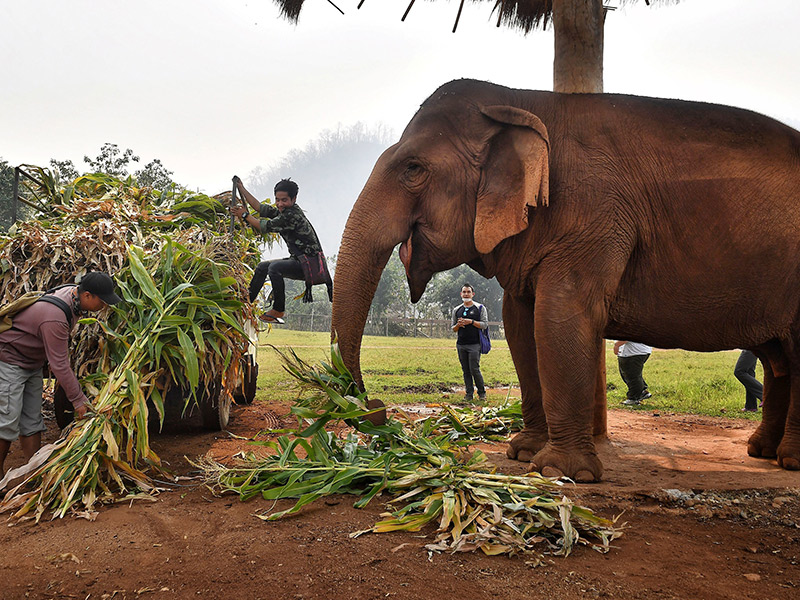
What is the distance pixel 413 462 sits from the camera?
3727 mm

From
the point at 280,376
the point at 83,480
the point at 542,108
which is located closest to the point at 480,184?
the point at 542,108

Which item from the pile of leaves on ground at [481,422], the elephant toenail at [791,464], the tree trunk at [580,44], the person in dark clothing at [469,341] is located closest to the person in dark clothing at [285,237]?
the pile of leaves on ground at [481,422]

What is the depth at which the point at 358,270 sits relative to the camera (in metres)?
4.23

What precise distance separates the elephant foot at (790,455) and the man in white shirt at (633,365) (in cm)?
366

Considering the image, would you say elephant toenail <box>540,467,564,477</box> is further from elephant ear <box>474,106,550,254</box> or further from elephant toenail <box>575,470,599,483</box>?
elephant ear <box>474,106,550,254</box>

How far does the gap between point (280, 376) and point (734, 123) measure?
9.69 meters

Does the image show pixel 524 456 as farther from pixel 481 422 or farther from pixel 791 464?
pixel 791 464

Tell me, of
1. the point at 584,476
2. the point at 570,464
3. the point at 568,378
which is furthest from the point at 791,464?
the point at 568,378

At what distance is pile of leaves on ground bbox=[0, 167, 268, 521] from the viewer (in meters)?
3.75

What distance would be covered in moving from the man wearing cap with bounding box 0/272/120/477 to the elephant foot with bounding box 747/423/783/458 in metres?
5.33

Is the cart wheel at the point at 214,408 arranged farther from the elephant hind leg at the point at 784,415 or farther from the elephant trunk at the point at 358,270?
the elephant hind leg at the point at 784,415

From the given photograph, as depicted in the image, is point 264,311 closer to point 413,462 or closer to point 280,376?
point 413,462

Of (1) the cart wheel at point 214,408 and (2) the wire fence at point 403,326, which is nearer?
(1) the cart wheel at point 214,408

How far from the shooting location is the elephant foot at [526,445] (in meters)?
4.91
